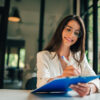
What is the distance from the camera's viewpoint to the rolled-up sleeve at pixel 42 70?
1495mm

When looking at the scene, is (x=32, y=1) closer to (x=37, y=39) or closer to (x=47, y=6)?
(x=47, y=6)

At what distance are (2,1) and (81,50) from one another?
3.88 metres

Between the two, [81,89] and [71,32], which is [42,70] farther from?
[81,89]

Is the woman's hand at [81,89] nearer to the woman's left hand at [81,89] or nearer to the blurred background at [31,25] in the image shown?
the woman's left hand at [81,89]

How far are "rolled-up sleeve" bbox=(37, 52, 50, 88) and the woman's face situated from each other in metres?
0.30

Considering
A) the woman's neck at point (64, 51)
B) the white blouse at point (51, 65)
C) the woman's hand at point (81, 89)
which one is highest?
the woman's neck at point (64, 51)

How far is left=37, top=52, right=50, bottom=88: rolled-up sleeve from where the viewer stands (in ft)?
4.91

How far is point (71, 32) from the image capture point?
1743 mm

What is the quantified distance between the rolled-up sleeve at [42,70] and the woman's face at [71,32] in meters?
0.30

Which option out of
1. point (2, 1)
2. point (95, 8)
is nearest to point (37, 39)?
point (2, 1)

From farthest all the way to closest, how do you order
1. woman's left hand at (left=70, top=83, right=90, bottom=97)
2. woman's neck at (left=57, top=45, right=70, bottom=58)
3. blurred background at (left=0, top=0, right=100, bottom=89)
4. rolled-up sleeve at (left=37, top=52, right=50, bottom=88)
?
1. blurred background at (left=0, top=0, right=100, bottom=89)
2. woman's neck at (left=57, top=45, right=70, bottom=58)
3. rolled-up sleeve at (left=37, top=52, right=50, bottom=88)
4. woman's left hand at (left=70, top=83, right=90, bottom=97)

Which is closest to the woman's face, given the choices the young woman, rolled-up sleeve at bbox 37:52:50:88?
the young woman

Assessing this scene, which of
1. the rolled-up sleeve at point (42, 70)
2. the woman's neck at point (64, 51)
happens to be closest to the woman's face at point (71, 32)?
the woman's neck at point (64, 51)

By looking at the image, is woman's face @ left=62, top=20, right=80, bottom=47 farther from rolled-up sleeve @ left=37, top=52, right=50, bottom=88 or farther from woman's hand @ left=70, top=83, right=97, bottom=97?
woman's hand @ left=70, top=83, right=97, bottom=97
